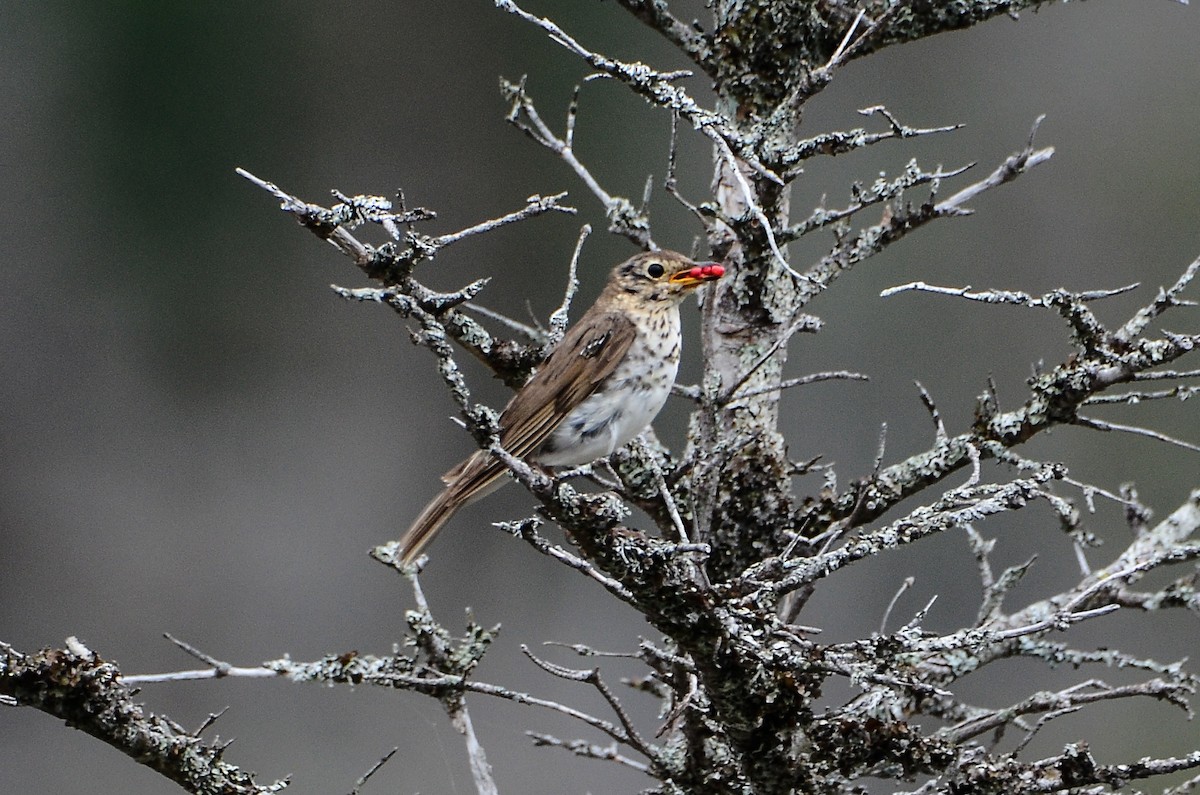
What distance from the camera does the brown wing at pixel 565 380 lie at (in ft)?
13.9

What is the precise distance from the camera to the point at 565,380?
4.39 m

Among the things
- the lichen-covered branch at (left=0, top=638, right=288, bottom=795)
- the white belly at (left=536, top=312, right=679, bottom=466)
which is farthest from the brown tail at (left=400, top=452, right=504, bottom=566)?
the lichen-covered branch at (left=0, top=638, right=288, bottom=795)

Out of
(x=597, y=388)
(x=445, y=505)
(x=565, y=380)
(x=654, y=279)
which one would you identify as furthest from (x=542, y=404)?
(x=654, y=279)

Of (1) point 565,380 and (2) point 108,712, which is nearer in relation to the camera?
(2) point 108,712

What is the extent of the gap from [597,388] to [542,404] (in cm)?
30

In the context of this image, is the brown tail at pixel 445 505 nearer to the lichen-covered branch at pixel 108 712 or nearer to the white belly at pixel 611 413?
the white belly at pixel 611 413

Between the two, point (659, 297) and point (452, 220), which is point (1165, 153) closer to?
point (452, 220)

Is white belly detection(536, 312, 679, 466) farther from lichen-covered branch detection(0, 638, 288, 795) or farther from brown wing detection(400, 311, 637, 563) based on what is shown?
lichen-covered branch detection(0, 638, 288, 795)

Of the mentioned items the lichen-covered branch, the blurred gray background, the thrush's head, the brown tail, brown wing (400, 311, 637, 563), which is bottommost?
the lichen-covered branch

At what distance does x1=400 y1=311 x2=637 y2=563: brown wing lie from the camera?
3969 millimetres

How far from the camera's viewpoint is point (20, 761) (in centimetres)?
1045

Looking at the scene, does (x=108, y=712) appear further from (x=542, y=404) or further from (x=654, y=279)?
(x=654, y=279)

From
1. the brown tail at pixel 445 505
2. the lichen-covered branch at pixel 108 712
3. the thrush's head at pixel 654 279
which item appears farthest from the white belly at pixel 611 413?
the lichen-covered branch at pixel 108 712

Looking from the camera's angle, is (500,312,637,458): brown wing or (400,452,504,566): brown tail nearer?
(400,452,504,566): brown tail
